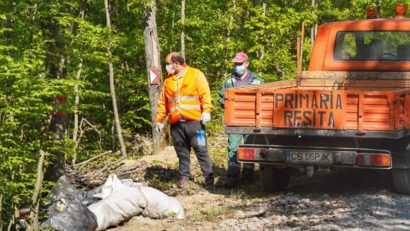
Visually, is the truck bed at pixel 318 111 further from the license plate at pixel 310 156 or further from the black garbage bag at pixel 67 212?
the black garbage bag at pixel 67 212

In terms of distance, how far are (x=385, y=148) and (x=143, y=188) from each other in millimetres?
3057

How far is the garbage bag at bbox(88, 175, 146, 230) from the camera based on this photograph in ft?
25.3

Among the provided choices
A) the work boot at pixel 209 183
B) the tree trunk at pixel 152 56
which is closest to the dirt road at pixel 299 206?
the work boot at pixel 209 183

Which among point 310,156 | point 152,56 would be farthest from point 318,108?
point 152,56

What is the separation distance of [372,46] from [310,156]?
249cm

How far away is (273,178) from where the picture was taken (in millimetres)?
9516

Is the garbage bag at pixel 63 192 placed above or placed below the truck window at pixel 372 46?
below

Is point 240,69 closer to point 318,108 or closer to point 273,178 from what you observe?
point 273,178

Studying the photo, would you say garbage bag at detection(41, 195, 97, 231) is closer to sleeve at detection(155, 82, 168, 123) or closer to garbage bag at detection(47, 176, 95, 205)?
garbage bag at detection(47, 176, 95, 205)

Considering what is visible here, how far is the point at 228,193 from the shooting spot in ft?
31.9

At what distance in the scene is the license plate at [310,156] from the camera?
28.0 feet

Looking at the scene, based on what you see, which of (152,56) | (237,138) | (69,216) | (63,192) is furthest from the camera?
(152,56)

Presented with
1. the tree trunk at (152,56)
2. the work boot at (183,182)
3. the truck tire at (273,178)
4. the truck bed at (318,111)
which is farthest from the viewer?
the tree trunk at (152,56)

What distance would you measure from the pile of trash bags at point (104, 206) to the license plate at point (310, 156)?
1541 millimetres
